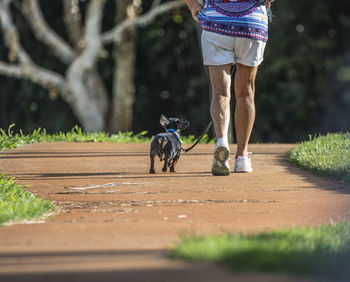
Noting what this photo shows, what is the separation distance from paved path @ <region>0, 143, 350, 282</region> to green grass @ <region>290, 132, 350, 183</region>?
126 mm

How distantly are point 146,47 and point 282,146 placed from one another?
43.8ft

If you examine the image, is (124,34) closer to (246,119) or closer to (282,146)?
(282,146)

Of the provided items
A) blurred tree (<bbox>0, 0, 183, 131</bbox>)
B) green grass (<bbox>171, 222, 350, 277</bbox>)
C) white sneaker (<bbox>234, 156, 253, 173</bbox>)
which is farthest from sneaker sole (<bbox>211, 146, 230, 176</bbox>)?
blurred tree (<bbox>0, 0, 183, 131</bbox>)

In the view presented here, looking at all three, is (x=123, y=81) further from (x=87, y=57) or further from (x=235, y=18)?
(x=235, y=18)

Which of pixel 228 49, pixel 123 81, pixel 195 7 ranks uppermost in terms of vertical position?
pixel 195 7

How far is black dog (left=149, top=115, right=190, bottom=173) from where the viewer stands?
6.82 meters

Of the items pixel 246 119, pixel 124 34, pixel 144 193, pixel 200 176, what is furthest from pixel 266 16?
pixel 124 34

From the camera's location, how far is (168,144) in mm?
6875

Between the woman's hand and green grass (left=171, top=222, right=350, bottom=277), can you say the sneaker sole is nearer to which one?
the woman's hand

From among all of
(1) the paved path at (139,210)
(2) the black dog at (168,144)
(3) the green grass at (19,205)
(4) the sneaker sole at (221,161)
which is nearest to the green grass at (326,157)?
(1) the paved path at (139,210)

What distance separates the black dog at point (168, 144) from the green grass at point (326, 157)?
4.22 ft

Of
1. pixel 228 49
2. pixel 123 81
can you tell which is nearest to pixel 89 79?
pixel 123 81

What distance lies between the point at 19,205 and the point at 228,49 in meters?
2.60

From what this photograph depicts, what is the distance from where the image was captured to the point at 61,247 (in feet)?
12.7
